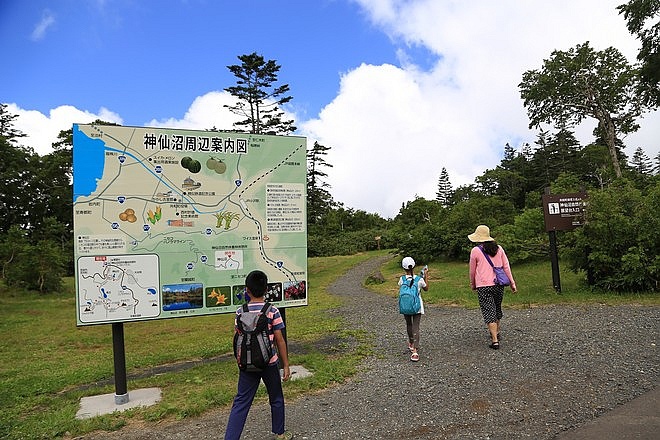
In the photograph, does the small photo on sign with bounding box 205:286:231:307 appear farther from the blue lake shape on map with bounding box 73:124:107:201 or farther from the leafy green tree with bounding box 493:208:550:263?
the leafy green tree with bounding box 493:208:550:263

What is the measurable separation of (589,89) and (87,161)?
107 feet

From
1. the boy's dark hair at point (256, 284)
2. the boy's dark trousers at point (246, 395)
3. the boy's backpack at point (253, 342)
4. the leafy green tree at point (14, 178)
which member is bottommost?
the boy's dark trousers at point (246, 395)

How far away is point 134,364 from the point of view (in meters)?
7.39

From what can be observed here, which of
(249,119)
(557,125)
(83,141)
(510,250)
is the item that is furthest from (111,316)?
(557,125)

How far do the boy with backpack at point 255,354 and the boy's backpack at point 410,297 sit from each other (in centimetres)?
257

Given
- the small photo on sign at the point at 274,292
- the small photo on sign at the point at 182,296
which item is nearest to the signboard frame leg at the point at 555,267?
the small photo on sign at the point at 274,292

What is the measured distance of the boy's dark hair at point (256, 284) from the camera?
3728mm

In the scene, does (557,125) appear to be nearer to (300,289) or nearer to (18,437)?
(300,289)

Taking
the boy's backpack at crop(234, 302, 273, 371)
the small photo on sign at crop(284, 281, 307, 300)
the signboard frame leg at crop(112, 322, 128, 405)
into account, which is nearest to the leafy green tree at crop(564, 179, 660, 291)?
the small photo on sign at crop(284, 281, 307, 300)

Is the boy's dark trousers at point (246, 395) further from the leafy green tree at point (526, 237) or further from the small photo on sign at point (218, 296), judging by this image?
the leafy green tree at point (526, 237)

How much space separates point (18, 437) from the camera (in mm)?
4355

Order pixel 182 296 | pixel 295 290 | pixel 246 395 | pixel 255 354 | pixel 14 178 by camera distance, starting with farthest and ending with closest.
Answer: pixel 14 178 → pixel 295 290 → pixel 182 296 → pixel 246 395 → pixel 255 354

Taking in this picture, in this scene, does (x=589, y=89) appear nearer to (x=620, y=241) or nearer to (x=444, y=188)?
(x=620, y=241)

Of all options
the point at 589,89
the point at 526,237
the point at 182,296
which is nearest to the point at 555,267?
the point at 526,237
